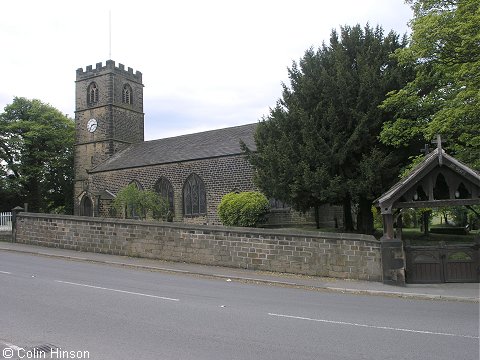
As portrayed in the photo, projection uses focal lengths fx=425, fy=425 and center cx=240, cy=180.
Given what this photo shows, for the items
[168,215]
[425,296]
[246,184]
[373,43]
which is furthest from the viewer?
[168,215]

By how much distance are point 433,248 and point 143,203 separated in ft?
68.1

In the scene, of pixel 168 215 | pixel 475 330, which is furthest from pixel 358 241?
pixel 168 215

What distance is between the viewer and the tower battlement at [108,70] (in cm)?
4291

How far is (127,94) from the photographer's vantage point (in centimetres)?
4506

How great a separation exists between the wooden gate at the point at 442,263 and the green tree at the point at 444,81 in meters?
3.48

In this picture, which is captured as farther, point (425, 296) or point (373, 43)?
point (373, 43)

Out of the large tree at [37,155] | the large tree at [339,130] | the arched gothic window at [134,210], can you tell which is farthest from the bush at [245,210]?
the large tree at [37,155]

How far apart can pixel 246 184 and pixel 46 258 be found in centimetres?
1453

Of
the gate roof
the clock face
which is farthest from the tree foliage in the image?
the gate roof

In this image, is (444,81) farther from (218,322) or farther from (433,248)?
(218,322)

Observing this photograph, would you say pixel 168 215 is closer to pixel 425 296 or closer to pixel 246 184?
pixel 246 184

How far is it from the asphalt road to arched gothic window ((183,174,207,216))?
1988cm

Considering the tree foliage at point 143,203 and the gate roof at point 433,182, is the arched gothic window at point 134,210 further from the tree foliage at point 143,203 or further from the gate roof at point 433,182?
the gate roof at point 433,182

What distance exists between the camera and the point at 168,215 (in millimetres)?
32094
